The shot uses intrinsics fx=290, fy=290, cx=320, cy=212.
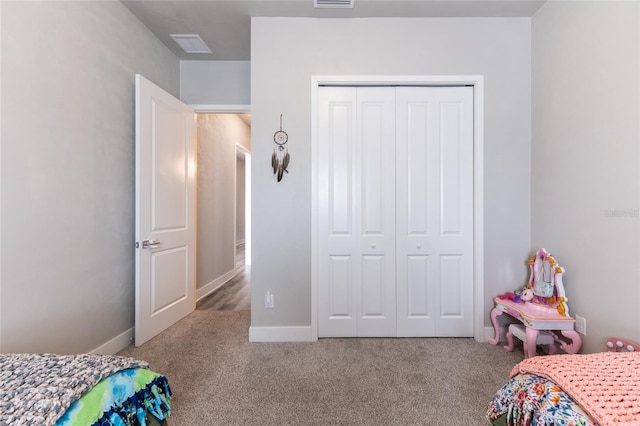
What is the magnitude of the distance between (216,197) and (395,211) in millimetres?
2741

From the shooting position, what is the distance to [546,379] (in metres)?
1.04

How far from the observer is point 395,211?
2.49 meters

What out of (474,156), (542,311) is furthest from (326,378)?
(474,156)

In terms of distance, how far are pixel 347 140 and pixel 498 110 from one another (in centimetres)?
129

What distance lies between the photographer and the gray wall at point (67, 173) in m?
1.57

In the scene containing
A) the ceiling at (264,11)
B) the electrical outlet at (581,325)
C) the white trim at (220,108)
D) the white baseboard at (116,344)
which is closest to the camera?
the electrical outlet at (581,325)

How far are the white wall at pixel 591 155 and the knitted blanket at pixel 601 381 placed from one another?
31.9 inches

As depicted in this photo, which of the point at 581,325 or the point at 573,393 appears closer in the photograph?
the point at 573,393

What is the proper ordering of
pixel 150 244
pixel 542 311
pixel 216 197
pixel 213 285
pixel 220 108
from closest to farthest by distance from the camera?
1. pixel 542 311
2. pixel 150 244
3. pixel 220 108
4. pixel 213 285
5. pixel 216 197

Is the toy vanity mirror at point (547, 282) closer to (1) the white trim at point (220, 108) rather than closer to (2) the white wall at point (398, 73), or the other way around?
(2) the white wall at point (398, 73)

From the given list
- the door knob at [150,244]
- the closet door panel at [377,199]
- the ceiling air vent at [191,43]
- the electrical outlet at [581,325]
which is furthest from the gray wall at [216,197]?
the electrical outlet at [581,325]

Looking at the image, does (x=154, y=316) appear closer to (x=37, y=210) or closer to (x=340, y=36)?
(x=37, y=210)

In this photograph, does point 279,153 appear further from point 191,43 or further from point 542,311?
point 542,311

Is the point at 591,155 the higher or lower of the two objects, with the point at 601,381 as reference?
higher
